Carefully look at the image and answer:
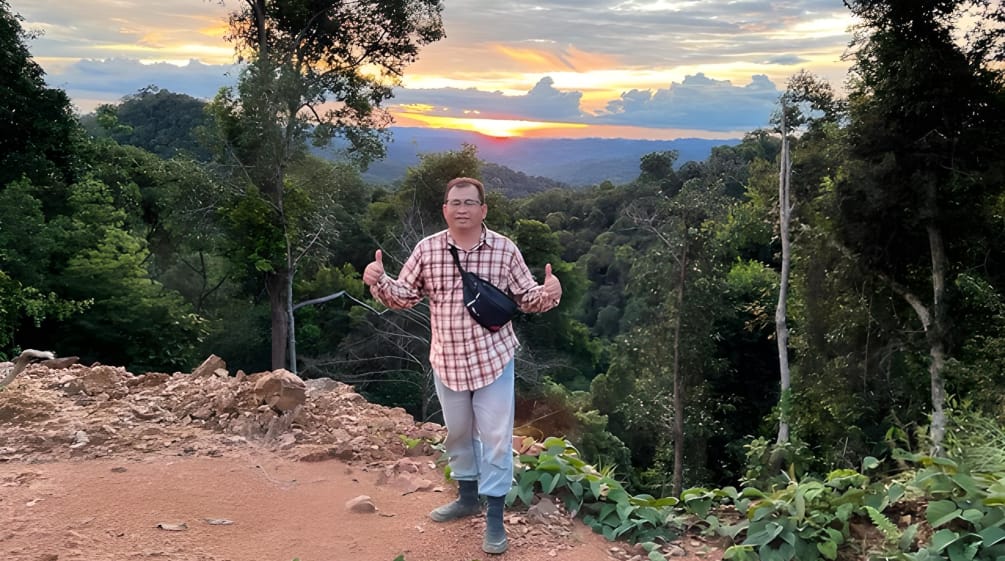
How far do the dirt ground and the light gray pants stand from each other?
0.34 m

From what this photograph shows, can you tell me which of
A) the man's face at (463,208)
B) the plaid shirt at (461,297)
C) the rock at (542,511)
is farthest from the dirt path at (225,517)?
the man's face at (463,208)

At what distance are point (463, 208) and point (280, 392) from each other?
2319mm

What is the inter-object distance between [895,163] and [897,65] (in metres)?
1.49

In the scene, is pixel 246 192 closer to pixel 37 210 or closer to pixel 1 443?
pixel 37 210

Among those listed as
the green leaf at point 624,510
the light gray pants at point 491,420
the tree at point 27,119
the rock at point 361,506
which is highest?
the tree at point 27,119

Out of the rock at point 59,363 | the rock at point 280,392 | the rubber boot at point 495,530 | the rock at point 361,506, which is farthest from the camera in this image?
the rock at point 59,363

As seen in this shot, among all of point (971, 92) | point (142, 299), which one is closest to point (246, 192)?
point (142, 299)

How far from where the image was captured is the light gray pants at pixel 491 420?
2.92 metres

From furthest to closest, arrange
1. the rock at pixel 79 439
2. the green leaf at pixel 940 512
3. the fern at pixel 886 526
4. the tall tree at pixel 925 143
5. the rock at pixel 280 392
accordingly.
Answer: the tall tree at pixel 925 143, the rock at pixel 280 392, the rock at pixel 79 439, the fern at pixel 886 526, the green leaf at pixel 940 512

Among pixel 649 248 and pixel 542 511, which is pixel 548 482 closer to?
pixel 542 511

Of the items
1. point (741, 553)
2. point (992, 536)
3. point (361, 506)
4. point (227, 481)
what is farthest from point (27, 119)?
point (992, 536)

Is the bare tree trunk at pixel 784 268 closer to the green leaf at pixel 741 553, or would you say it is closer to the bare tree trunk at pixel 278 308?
the bare tree trunk at pixel 278 308

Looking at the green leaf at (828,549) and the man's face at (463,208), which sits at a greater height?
the man's face at (463,208)

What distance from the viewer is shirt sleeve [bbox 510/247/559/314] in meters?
2.92
